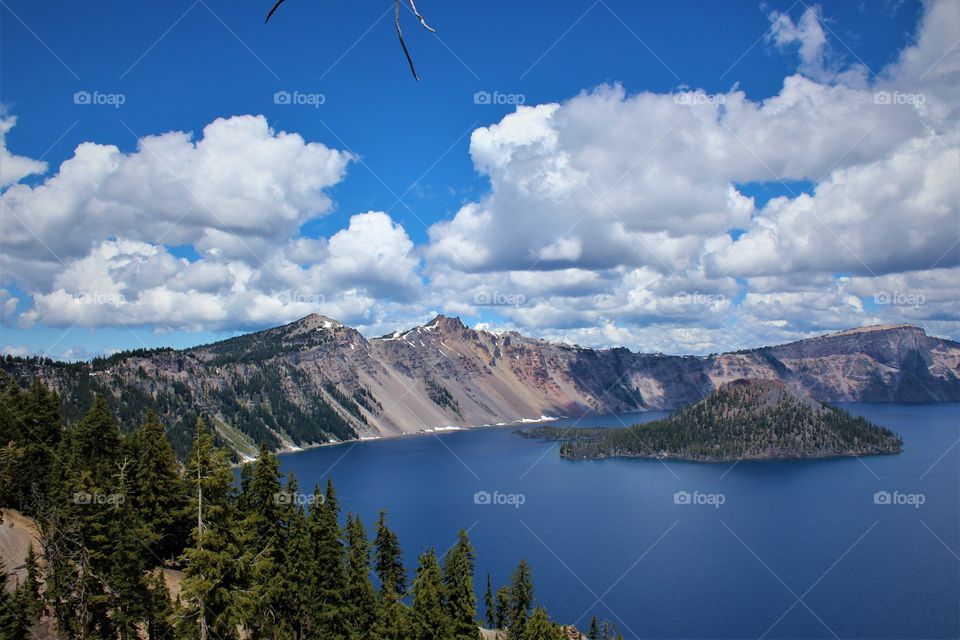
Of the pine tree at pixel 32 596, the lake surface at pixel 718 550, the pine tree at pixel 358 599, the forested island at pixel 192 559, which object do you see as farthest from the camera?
the lake surface at pixel 718 550

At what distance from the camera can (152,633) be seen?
40.2 meters

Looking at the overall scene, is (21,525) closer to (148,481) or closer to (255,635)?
(148,481)

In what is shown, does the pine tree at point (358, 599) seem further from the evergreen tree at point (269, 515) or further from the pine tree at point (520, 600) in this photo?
the pine tree at point (520, 600)

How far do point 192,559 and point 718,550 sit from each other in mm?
117066

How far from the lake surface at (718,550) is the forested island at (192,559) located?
109 ft

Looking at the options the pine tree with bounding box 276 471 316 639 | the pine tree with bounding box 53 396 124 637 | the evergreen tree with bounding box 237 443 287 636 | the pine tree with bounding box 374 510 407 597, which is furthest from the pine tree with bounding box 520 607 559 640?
the pine tree with bounding box 53 396 124 637

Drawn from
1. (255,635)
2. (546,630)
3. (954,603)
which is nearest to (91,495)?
(255,635)

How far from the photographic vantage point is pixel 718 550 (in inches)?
4811

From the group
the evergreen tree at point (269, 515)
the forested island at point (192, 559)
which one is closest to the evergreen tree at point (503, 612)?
the forested island at point (192, 559)

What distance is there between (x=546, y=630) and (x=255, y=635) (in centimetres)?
1923

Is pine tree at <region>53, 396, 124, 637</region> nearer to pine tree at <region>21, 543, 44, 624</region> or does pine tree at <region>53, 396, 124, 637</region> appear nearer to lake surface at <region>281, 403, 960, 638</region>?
pine tree at <region>21, 543, 44, 624</region>

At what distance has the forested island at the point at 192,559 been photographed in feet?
87.4

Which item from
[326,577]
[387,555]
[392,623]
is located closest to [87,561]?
[326,577]

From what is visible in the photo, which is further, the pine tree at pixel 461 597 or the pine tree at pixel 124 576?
the pine tree at pixel 461 597
